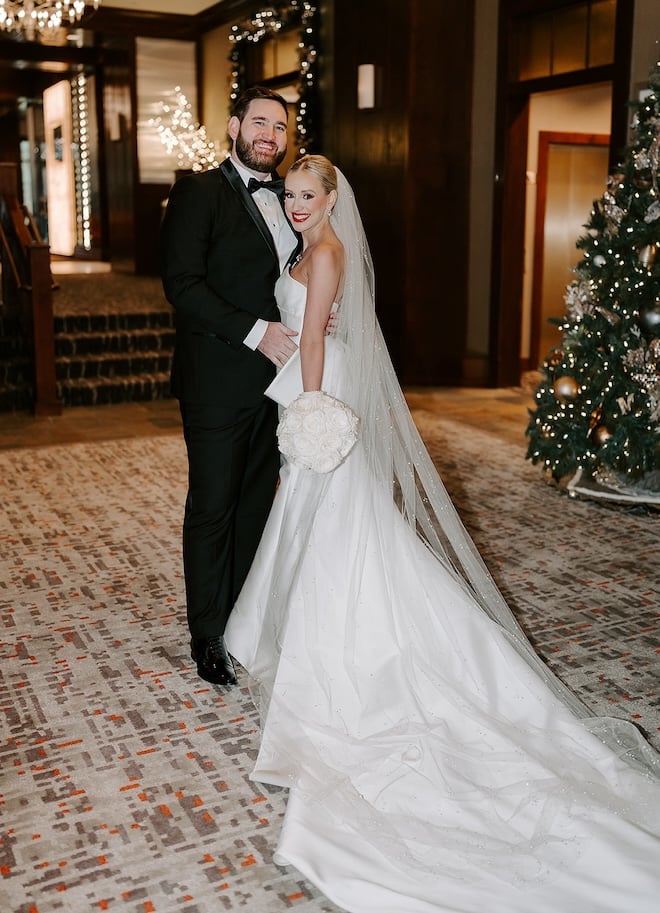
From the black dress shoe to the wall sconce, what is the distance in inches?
254

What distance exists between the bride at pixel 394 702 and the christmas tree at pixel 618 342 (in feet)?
7.72

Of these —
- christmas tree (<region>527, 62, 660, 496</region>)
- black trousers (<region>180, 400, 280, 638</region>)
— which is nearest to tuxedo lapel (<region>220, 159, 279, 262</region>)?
black trousers (<region>180, 400, 280, 638</region>)

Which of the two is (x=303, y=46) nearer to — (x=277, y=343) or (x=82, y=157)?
(x=82, y=157)

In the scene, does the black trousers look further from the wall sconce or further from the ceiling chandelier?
the ceiling chandelier

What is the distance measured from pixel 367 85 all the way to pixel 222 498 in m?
6.35

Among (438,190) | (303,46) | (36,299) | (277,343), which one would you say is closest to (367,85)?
(438,190)

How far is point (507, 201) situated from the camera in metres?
8.27

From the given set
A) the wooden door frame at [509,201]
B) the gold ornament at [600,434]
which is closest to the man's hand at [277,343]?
the gold ornament at [600,434]

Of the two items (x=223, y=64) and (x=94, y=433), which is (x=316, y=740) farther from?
(x=223, y=64)

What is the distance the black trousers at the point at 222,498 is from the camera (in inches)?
121

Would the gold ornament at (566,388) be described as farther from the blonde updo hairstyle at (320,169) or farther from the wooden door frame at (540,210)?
the wooden door frame at (540,210)

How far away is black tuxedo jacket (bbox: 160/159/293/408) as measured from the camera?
9.34 ft

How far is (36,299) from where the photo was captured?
7.42 m

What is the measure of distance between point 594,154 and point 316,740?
319 inches
